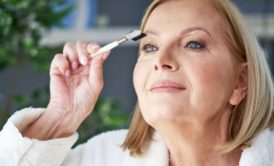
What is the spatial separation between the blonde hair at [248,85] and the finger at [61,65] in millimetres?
269

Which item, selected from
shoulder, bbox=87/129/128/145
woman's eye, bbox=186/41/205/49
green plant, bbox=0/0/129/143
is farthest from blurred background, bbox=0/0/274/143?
woman's eye, bbox=186/41/205/49

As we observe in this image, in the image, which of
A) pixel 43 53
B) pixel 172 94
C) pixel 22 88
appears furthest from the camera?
pixel 22 88

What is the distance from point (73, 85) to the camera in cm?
149

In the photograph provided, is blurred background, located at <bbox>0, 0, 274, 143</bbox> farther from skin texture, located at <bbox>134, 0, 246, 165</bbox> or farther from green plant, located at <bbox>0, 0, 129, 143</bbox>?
skin texture, located at <bbox>134, 0, 246, 165</bbox>

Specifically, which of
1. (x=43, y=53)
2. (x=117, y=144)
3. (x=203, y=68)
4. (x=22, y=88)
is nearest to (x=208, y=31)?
(x=203, y=68)

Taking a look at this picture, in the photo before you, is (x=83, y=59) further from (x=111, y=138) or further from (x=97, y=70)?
(x=111, y=138)

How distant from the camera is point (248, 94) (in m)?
1.34

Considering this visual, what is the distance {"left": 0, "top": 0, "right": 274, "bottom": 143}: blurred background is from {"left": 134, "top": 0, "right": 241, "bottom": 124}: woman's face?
70 cm

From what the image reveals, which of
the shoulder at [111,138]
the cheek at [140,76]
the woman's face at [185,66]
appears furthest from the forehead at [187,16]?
the shoulder at [111,138]

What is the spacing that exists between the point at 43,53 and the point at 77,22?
6.02ft

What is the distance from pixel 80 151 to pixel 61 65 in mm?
250

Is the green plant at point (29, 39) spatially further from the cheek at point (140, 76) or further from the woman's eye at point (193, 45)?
the woman's eye at point (193, 45)

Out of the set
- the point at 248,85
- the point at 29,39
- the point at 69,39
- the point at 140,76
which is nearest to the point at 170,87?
the point at 140,76

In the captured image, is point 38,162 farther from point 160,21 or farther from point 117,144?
point 160,21
